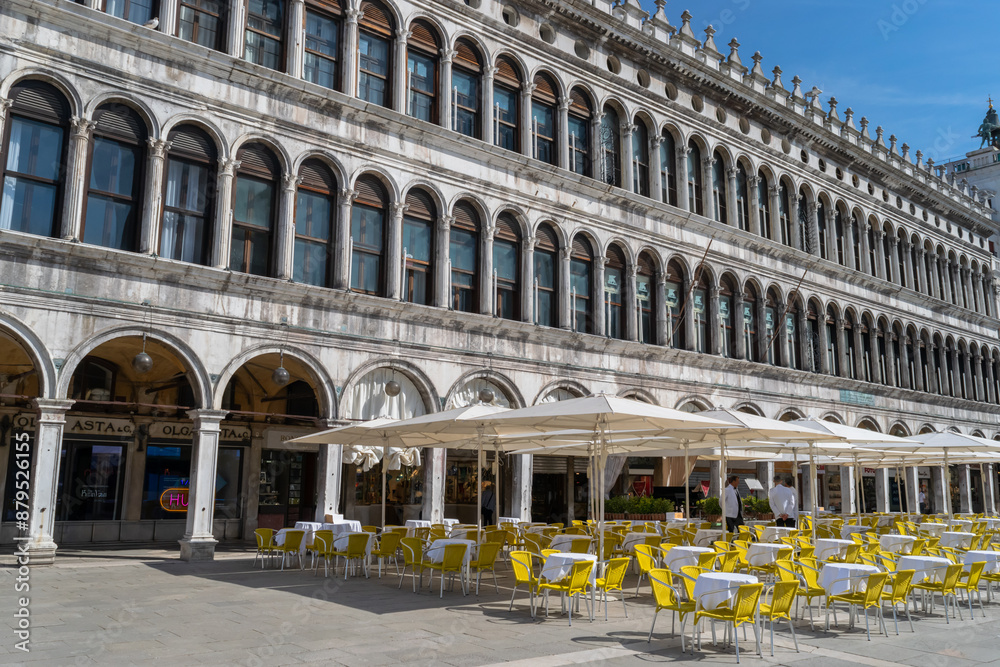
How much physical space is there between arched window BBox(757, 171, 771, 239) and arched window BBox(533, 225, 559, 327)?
435 inches

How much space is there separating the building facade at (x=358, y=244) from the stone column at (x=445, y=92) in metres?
0.06

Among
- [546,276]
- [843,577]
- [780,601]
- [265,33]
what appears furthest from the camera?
[546,276]

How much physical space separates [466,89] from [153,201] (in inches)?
370

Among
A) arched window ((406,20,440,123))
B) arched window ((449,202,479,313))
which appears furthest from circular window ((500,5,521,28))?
arched window ((449,202,479,313))

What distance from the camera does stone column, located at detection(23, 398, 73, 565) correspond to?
14.4m

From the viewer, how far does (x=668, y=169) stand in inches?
1096

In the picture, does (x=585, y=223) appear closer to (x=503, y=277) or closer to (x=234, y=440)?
(x=503, y=277)

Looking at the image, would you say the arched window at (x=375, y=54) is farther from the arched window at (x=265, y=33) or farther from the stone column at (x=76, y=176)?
the stone column at (x=76, y=176)

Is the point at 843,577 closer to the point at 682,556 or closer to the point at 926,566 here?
the point at 926,566

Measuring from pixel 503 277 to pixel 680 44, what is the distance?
11.6 m

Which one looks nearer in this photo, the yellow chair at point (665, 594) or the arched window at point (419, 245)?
the yellow chair at point (665, 594)

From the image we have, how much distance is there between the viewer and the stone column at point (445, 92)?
21.5 m

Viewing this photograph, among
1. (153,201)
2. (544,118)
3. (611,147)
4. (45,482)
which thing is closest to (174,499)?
(45,482)

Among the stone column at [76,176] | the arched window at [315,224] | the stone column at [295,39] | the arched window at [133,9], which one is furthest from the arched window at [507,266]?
the stone column at [76,176]
